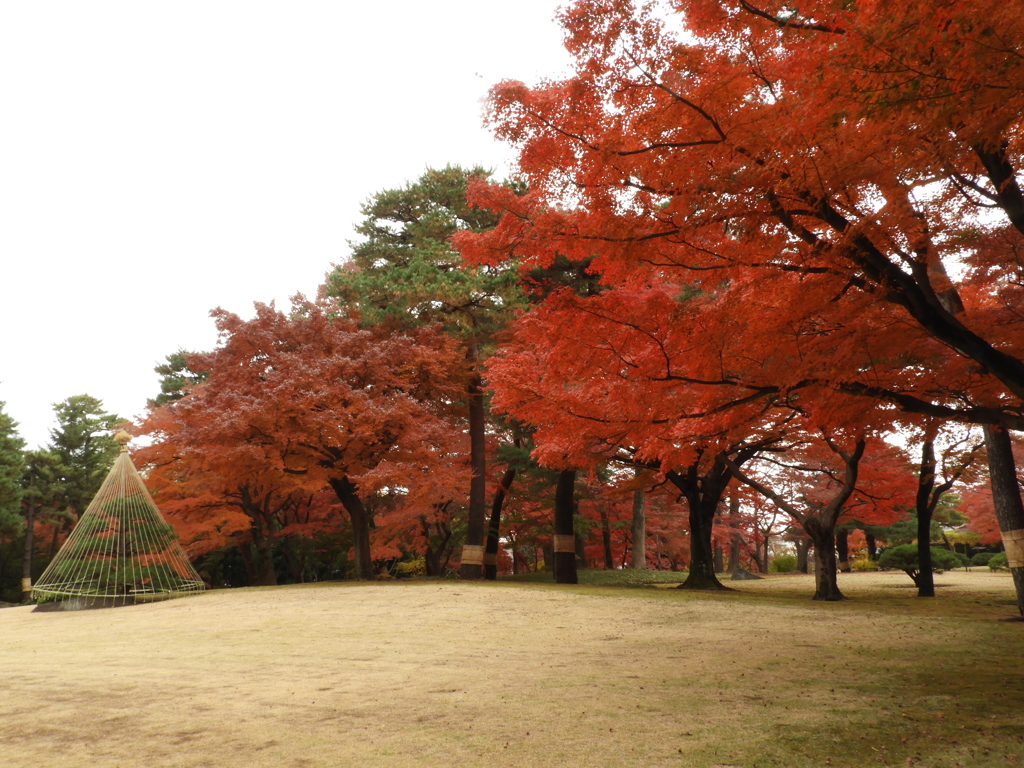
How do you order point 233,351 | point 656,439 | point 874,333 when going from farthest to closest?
point 233,351 → point 656,439 → point 874,333

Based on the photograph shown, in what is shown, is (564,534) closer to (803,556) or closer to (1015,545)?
(1015,545)

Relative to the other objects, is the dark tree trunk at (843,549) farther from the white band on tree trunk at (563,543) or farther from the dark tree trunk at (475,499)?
the dark tree trunk at (475,499)

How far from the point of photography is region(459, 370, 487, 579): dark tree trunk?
1622cm

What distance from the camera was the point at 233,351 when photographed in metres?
16.8

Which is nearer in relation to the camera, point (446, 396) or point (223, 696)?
point (223, 696)

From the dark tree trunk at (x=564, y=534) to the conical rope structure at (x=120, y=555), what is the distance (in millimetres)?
8635

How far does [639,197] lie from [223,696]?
4.64 meters

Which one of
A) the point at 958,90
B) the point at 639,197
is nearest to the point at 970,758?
the point at 958,90

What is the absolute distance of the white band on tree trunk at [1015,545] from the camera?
8.02m

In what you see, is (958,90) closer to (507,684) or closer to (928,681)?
(928,681)

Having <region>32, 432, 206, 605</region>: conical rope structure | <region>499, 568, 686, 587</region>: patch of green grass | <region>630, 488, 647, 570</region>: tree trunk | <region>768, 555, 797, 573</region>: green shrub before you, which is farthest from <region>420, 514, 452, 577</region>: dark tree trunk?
<region>768, 555, 797, 573</region>: green shrub

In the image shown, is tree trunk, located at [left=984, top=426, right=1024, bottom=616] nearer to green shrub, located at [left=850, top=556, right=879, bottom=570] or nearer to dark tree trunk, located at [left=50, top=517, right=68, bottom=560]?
green shrub, located at [left=850, top=556, right=879, bottom=570]

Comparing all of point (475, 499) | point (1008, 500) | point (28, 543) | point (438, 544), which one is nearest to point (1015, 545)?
point (1008, 500)

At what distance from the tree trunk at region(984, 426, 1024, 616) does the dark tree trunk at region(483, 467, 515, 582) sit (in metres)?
11.1
